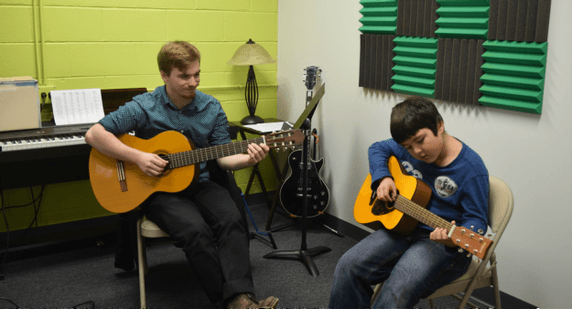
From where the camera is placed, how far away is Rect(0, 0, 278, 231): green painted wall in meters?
3.26

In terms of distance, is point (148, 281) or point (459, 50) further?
point (148, 281)

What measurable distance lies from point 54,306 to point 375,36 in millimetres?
2376

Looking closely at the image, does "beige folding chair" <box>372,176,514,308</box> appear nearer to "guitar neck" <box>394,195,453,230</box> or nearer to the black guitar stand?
"guitar neck" <box>394,195,453,230</box>

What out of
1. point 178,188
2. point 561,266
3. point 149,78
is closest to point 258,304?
point 178,188

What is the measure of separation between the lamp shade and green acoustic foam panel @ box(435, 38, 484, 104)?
4.50ft

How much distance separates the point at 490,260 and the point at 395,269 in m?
0.40

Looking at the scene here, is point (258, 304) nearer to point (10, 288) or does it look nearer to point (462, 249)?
point (462, 249)

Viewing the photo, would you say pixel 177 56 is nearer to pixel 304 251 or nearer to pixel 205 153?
pixel 205 153

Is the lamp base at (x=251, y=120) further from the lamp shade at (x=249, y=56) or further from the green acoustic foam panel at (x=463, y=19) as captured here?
the green acoustic foam panel at (x=463, y=19)

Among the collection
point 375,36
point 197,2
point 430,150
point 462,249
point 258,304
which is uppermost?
point 197,2

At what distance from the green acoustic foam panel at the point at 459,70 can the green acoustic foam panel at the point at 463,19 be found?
0.04 meters

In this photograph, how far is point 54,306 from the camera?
2.68m

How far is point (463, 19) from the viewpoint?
2613mm

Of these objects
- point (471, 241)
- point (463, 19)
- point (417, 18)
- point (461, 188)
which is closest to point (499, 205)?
point (461, 188)
